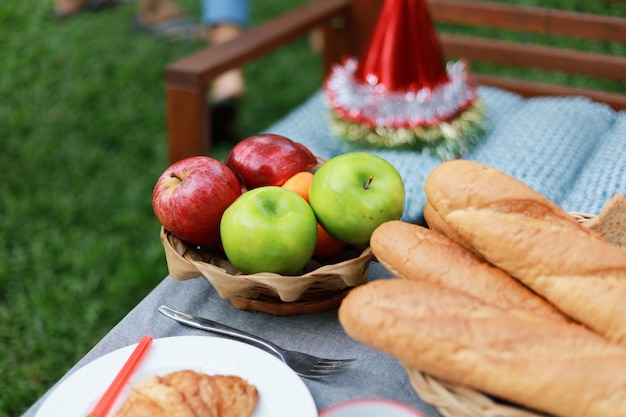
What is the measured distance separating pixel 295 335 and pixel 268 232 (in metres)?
0.16

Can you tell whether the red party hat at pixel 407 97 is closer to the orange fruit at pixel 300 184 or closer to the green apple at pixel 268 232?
the orange fruit at pixel 300 184

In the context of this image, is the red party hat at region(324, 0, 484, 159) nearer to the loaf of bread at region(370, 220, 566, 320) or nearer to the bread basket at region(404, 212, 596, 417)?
the loaf of bread at region(370, 220, 566, 320)

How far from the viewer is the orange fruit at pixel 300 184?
1018mm

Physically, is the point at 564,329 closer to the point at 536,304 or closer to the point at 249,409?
the point at 536,304

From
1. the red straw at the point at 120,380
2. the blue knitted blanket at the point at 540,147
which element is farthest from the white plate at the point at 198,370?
the blue knitted blanket at the point at 540,147

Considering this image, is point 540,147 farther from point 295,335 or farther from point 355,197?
point 295,335

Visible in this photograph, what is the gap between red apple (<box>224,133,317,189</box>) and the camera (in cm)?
106

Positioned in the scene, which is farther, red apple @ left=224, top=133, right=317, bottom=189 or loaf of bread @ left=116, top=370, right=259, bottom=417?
red apple @ left=224, top=133, right=317, bottom=189

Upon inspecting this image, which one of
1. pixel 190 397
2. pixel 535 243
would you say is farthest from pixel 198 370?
pixel 535 243

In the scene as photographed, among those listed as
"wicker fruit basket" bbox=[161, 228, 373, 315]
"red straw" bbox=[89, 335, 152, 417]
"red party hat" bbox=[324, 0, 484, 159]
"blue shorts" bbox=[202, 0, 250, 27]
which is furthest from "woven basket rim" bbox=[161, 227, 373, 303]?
"blue shorts" bbox=[202, 0, 250, 27]

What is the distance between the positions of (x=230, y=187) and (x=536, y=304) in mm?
482

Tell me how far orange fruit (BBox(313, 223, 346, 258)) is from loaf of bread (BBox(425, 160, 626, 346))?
0.61ft

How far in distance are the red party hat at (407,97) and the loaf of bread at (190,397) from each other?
1010 mm

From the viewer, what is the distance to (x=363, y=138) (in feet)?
5.46
